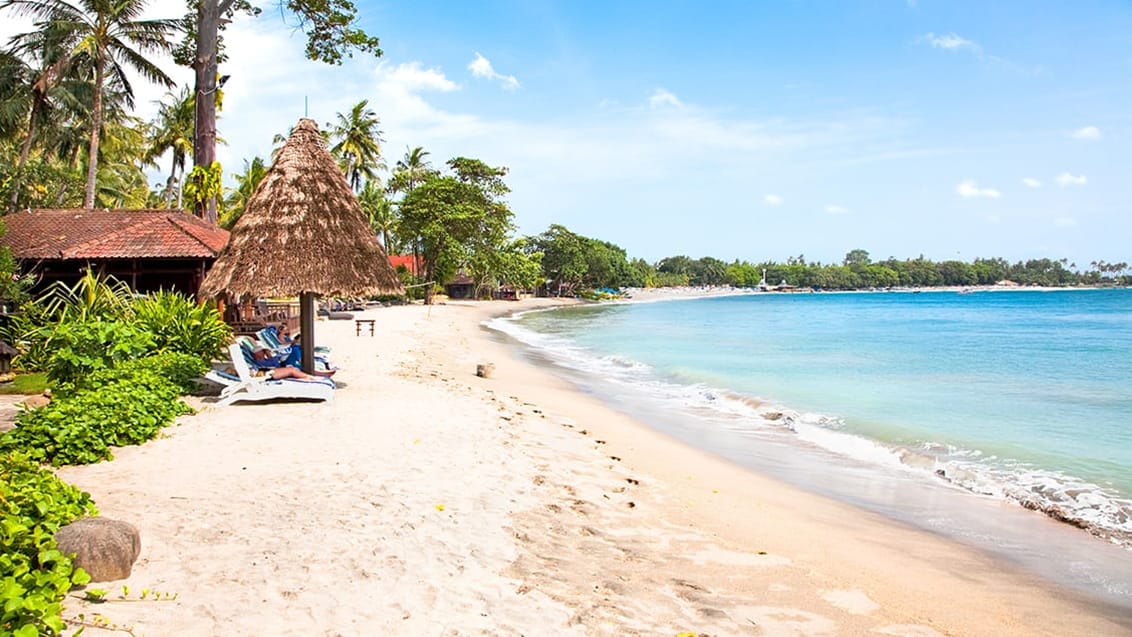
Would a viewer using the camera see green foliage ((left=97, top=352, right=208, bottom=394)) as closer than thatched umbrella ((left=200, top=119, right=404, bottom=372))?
Yes

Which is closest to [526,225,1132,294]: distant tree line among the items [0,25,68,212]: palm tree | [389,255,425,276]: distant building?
[389,255,425,276]: distant building

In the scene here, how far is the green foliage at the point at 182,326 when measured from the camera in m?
9.87

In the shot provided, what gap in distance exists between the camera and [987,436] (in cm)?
1048

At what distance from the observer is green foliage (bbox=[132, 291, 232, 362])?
9867mm

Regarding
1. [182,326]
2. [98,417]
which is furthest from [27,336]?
[98,417]

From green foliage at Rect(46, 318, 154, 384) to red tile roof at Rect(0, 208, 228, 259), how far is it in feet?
19.2

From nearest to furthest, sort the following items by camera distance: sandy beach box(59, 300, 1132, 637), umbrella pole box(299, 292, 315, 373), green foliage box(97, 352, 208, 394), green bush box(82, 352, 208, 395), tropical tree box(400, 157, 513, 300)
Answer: sandy beach box(59, 300, 1132, 637), green bush box(82, 352, 208, 395), green foliage box(97, 352, 208, 394), umbrella pole box(299, 292, 315, 373), tropical tree box(400, 157, 513, 300)

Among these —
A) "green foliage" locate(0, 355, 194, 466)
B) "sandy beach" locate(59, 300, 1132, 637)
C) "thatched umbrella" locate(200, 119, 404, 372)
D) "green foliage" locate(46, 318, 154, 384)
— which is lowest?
"sandy beach" locate(59, 300, 1132, 637)

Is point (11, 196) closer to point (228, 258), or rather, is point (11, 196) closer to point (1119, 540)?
point (228, 258)

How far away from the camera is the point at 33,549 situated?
3152 millimetres

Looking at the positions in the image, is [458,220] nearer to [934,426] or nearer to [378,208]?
[378,208]

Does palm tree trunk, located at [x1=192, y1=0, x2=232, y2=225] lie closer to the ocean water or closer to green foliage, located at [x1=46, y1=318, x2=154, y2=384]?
green foliage, located at [x1=46, y1=318, x2=154, y2=384]

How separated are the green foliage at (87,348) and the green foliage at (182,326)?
1.16 m

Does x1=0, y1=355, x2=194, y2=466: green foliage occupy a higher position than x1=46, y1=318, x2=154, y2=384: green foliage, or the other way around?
x1=46, y1=318, x2=154, y2=384: green foliage
